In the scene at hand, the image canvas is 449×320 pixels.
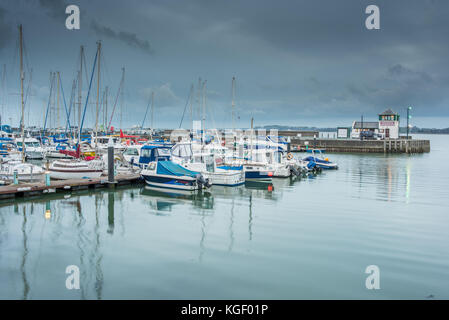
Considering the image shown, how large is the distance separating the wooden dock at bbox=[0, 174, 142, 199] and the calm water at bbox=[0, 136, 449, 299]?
2.96 feet

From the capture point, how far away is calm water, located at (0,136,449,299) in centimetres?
1155

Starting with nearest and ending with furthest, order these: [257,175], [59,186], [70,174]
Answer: [59,186], [70,174], [257,175]

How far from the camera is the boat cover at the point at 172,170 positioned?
28.6 m

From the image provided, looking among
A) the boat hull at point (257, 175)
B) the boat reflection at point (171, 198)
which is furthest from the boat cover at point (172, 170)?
the boat hull at point (257, 175)

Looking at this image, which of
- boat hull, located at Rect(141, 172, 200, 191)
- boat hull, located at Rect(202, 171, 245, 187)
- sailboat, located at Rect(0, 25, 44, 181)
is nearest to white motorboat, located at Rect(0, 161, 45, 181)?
sailboat, located at Rect(0, 25, 44, 181)

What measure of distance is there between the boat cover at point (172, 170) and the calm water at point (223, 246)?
2.36 m

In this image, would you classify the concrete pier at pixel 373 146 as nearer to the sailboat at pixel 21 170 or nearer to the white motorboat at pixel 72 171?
the white motorboat at pixel 72 171

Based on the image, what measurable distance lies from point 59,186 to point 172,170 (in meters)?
8.02

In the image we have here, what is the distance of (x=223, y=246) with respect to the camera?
15.6 m

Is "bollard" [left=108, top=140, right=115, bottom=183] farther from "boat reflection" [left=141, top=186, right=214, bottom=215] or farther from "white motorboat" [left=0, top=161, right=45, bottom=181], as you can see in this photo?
"white motorboat" [left=0, top=161, right=45, bottom=181]

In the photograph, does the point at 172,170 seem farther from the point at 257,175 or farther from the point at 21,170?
the point at 21,170

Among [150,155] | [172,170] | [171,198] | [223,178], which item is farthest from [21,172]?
[223,178]
